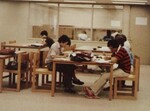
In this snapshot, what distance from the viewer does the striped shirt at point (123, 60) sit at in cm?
663

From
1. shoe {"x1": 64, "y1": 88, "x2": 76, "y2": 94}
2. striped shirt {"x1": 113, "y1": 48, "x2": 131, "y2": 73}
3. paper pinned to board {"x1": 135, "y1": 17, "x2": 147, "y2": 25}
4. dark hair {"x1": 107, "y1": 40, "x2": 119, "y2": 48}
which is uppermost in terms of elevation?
paper pinned to board {"x1": 135, "y1": 17, "x2": 147, "y2": 25}

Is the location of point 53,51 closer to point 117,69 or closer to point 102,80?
point 102,80

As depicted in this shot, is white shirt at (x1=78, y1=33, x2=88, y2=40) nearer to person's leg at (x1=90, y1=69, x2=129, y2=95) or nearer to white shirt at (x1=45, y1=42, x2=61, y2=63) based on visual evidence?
white shirt at (x1=45, y1=42, x2=61, y2=63)

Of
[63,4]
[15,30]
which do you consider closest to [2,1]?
[15,30]

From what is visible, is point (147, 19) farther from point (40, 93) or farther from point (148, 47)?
point (40, 93)

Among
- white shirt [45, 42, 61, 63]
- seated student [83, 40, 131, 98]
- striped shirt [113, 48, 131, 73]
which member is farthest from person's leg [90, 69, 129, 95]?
white shirt [45, 42, 61, 63]

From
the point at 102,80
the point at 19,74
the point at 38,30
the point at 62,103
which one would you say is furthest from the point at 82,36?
the point at 62,103

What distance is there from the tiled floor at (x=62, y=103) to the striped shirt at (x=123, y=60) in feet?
2.11

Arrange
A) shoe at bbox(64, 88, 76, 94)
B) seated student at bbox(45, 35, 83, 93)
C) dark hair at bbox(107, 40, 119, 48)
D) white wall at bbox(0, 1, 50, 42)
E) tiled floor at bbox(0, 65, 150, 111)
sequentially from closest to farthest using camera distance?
1. tiled floor at bbox(0, 65, 150, 111)
2. dark hair at bbox(107, 40, 119, 48)
3. seated student at bbox(45, 35, 83, 93)
4. shoe at bbox(64, 88, 76, 94)
5. white wall at bbox(0, 1, 50, 42)

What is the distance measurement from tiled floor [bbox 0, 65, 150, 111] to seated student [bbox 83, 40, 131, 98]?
0.59 feet

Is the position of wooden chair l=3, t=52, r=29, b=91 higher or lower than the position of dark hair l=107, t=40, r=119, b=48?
lower

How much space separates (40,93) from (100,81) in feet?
3.94

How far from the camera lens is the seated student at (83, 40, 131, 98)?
260 inches

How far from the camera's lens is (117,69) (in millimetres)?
6750
